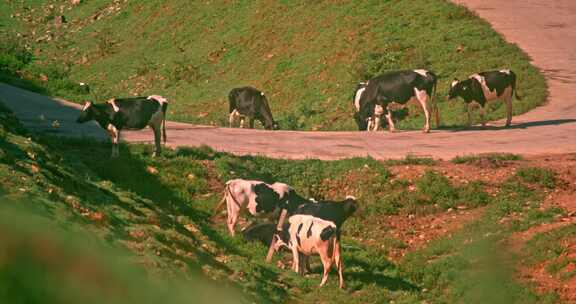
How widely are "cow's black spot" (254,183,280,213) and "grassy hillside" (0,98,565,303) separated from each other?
0.72m

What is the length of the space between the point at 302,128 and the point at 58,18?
30.5 metres

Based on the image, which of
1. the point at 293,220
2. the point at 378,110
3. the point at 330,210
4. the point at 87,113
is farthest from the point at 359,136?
the point at 293,220

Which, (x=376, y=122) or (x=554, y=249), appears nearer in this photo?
(x=554, y=249)

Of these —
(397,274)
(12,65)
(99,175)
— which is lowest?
A: (397,274)

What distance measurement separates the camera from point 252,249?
702 inches

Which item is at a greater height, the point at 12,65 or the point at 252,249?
the point at 12,65

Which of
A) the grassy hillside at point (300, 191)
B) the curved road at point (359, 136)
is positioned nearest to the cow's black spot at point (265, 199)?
the grassy hillside at point (300, 191)

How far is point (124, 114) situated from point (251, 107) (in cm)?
1050

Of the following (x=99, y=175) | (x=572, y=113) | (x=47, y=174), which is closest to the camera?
(x=47, y=174)

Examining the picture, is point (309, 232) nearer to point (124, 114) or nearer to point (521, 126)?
point (124, 114)

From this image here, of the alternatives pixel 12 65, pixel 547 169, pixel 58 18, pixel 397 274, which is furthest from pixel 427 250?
pixel 58 18

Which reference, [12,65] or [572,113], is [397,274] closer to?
[572,113]

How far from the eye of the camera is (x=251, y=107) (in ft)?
106

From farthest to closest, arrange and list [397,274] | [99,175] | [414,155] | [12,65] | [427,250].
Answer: [12,65], [414,155], [99,175], [427,250], [397,274]
